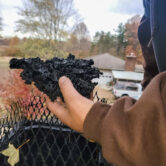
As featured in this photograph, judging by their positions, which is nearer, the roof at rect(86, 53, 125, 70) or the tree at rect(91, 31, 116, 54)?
the roof at rect(86, 53, 125, 70)

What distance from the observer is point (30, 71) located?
1.40 feet

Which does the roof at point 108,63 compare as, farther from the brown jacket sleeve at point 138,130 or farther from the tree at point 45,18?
the brown jacket sleeve at point 138,130

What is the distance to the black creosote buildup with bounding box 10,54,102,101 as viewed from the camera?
405mm

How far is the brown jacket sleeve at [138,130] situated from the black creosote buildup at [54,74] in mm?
150

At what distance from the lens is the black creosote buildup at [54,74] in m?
0.40

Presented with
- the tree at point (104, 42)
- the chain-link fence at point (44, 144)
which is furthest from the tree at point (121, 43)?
the chain-link fence at point (44, 144)

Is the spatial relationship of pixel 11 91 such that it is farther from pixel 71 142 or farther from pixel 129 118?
pixel 129 118

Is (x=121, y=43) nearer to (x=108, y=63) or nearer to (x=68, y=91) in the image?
(x=108, y=63)

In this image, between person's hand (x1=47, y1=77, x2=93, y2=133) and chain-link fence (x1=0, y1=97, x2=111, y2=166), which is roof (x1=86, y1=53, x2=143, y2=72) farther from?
person's hand (x1=47, y1=77, x2=93, y2=133)

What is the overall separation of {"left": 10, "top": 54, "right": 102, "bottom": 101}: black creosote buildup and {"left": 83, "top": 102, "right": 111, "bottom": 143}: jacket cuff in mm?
111

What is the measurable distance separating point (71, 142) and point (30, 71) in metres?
0.47

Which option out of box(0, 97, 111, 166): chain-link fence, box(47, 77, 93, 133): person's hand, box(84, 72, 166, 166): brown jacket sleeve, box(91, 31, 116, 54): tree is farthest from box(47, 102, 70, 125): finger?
box(91, 31, 116, 54): tree

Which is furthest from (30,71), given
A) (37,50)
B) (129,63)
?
(129,63)

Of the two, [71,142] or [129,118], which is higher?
[129,118]
